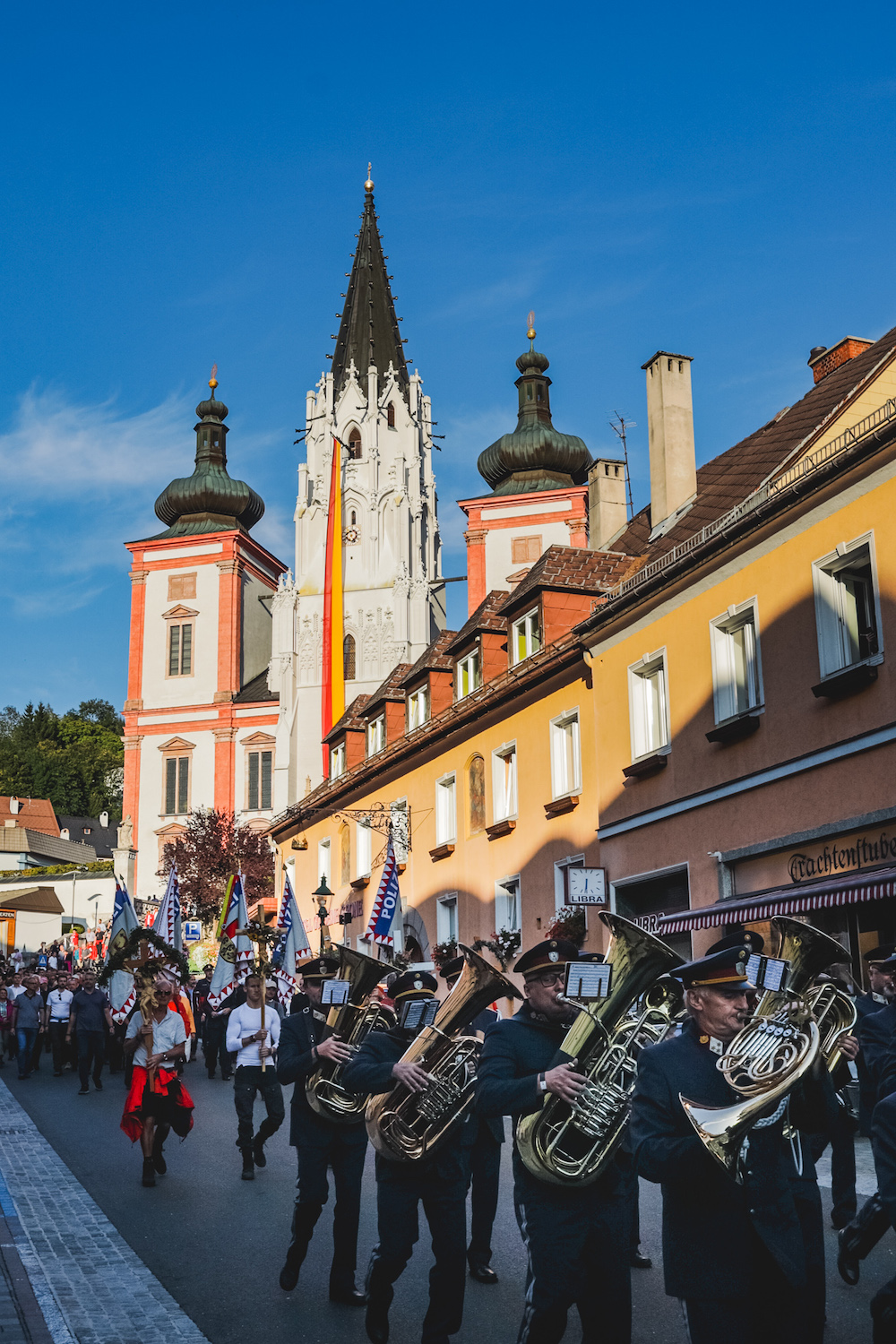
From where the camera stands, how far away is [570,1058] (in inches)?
214

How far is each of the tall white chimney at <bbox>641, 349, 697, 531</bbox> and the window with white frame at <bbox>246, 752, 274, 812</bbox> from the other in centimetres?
4931

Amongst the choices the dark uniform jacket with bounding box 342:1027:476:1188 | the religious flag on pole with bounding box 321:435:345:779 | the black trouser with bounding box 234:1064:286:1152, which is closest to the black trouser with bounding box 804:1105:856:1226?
the dark uniform jacket with bounding box 342:1027:476:1188

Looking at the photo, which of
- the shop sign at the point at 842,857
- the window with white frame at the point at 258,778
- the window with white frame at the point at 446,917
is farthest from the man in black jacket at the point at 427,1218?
the window with white frame at the point at 258,778

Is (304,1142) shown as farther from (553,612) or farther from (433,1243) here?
(553,612)

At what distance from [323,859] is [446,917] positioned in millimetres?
10536

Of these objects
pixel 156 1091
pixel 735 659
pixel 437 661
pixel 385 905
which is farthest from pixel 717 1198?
pixel 437 661

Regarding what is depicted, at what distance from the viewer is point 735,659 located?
18.4 metres

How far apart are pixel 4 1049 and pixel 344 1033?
85.3 ft

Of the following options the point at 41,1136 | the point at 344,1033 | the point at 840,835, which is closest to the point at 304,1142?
the point at 344,1033

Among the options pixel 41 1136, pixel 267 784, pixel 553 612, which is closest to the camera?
pixel 41 1136

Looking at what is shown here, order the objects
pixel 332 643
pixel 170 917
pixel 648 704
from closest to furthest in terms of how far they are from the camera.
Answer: pixel 648 704 → pixel 170 917 → pixel 332 643

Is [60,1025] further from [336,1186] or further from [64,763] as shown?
[64,763]

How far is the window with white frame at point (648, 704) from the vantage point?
20.1 metres

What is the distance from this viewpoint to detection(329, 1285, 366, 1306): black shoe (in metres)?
7.61
